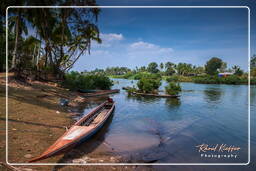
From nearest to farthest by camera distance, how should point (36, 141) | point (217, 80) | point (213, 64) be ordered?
point (36, 141)
point (213, 64)
point (217, 80)

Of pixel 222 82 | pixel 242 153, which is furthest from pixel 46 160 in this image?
pixel 222 82

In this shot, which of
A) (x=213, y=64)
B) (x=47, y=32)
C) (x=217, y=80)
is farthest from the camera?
(x=217, y=80)

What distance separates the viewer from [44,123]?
6.26 m

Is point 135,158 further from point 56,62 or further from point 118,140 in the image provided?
point 56,62

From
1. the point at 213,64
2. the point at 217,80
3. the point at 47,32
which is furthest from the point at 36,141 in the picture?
the point at 217,80

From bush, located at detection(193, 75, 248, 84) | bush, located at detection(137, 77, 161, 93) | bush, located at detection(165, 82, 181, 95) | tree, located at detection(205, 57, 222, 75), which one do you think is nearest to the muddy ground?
tree, located at detection(205, 57, 222, 75)

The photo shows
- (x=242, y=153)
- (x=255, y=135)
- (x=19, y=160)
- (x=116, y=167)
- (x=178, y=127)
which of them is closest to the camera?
(x=19, y=160)

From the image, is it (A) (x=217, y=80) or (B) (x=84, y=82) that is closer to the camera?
(B) (x=84, y=82)

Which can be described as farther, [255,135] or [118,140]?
[255,135]

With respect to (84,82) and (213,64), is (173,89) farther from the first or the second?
(84,82)

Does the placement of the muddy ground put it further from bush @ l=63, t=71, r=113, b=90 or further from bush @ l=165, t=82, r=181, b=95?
bush @ l=165, t=82, r=181, b=95

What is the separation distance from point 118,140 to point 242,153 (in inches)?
175

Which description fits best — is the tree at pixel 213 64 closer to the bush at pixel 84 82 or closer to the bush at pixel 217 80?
the bush at pixel 217 80

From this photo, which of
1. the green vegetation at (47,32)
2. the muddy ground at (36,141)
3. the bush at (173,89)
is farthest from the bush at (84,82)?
the muddy ground at (36,141)
